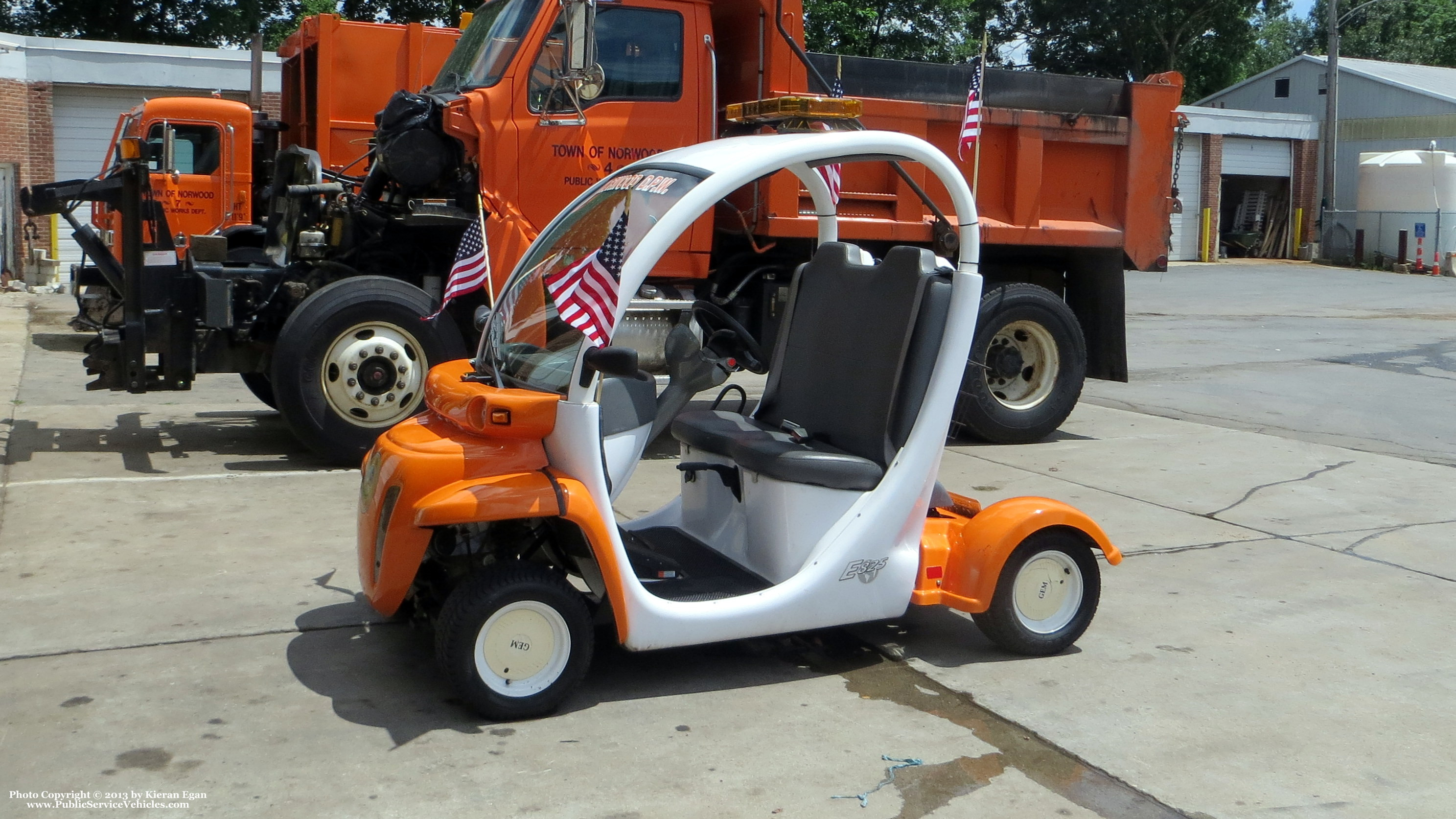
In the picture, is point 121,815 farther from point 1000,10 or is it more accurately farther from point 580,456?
point 1000,10

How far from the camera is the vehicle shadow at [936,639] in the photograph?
4.81 metres

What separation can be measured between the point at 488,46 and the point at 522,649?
5.30 m

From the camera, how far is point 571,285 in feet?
13.5

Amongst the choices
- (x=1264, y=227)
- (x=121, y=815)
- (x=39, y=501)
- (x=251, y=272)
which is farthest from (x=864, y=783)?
(x=1264, y=227)

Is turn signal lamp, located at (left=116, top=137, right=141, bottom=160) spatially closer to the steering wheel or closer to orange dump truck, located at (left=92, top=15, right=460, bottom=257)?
orange dump truck, located at (left=92, top=15, right=460, bottom=257)

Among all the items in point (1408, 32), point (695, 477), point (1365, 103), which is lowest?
A: point (695, 477)

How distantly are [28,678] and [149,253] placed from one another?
13.1 feet

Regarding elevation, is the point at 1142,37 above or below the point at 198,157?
above

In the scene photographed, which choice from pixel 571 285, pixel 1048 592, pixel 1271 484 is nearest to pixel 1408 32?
pixel 1271 484

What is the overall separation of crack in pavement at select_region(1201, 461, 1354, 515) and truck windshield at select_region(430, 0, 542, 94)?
16.0 feet

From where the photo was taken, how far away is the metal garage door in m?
36.9

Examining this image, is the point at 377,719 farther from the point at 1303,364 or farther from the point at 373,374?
the point at 1303,364

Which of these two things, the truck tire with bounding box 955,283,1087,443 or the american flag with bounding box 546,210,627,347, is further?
the truck tire with bounding box 955,283,1087,443

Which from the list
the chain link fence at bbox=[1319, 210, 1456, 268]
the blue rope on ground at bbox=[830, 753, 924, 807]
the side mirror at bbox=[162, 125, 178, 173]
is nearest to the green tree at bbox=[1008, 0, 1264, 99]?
the chain link fence at bbox=[1319, 210, 1456, 268]
